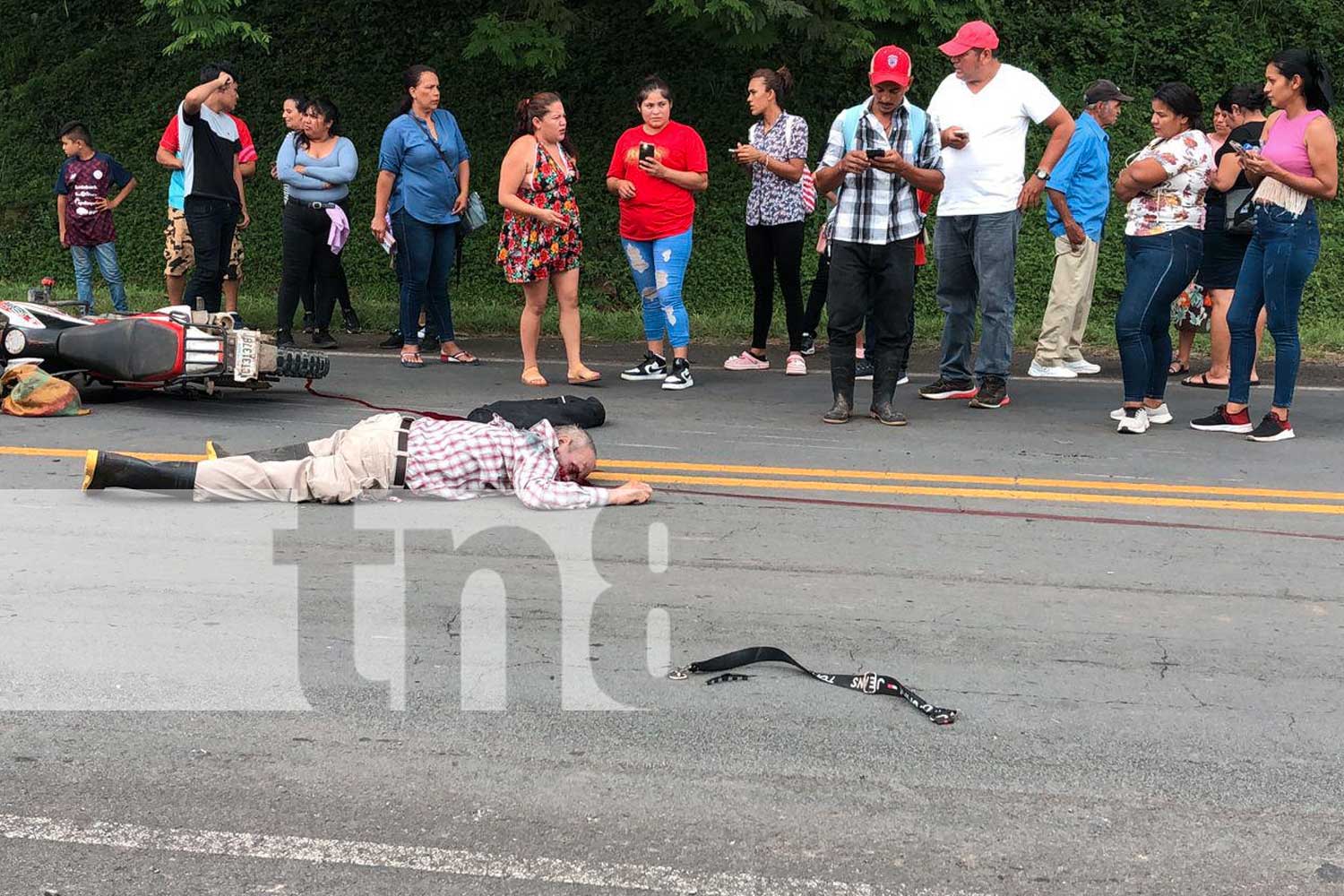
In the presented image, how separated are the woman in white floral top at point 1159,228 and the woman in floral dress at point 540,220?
11.7 ft

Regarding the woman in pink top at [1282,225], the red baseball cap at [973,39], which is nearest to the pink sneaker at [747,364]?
the red baseball cap at [973,39]

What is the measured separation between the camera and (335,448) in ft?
22.4

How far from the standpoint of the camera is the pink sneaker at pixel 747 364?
11.2m

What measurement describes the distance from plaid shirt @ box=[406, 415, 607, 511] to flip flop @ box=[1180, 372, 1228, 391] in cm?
537

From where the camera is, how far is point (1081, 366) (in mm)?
11117

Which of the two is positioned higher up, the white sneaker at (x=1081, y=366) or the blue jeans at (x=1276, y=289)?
the blue jeans at (x=1276, y=289)

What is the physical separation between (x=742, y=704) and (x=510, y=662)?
78 centimetres

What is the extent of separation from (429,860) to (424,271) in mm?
8017

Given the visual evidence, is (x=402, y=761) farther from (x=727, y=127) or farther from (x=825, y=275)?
(x=727, y=127)

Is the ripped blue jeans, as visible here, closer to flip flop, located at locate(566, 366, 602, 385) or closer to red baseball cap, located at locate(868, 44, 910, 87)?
flip flop, located at locate(566, 366, 602, 385)

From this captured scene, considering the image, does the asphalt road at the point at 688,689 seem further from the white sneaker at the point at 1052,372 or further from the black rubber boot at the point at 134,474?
the white sneaker at the point at 1052,372

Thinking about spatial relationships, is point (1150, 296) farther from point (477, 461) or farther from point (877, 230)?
point (477, 461)

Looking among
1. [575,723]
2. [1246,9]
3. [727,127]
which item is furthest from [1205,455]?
[1246,9]

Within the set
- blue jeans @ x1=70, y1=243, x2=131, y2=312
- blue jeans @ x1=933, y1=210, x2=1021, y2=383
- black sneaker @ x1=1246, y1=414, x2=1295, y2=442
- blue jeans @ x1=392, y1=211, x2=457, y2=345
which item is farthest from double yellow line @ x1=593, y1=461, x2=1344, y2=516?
blue jeans @ x1=70, y1=243, x2=131, y2=312
